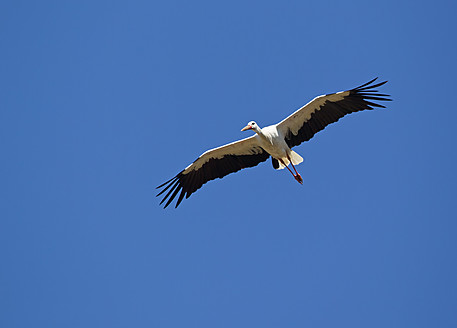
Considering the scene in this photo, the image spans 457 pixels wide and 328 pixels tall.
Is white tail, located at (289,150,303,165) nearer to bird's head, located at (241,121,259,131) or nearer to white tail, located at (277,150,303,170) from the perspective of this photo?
white tail, located at (277,150,303,170)

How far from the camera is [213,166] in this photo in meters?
14.8

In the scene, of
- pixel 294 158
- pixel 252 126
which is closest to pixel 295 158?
pixel 294 158

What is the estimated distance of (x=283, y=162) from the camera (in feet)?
47.6

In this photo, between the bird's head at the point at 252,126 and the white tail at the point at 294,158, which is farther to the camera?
the white tail at the point at 294,158

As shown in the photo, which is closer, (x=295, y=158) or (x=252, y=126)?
(x=252, y=126)

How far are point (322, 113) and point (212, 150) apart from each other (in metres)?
2.35

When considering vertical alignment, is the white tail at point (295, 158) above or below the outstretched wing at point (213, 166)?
below

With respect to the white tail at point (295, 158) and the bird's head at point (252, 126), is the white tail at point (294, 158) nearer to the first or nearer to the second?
the white tail at point (295, 158)

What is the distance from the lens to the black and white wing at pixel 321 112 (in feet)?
44.9

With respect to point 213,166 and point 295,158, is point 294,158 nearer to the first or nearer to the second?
point 295,158

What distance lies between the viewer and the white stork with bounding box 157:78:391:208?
13.8m

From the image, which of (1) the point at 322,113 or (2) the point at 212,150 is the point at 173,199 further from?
(1) the point at 322,113

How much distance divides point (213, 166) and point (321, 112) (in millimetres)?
2533

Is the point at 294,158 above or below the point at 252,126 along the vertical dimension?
below
